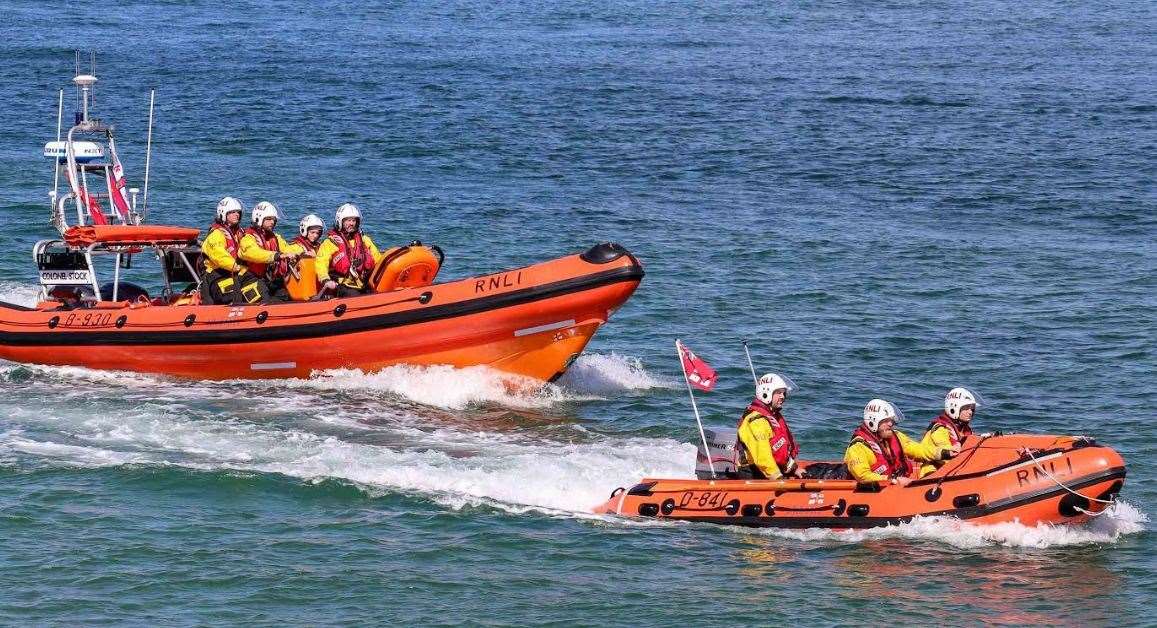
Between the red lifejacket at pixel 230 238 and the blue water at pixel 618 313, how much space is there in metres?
1.38

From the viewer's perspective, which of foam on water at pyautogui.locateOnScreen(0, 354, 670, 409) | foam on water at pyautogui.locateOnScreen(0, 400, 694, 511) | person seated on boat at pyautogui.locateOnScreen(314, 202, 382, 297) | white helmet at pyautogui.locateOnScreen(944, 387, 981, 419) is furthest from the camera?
person seated on boat at pyautogui.locateOnScreen(314, 202, 382, 297)

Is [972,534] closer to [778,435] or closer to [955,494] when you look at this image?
[955,494]

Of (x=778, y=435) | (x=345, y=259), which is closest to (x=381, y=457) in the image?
(x=345, y=259)

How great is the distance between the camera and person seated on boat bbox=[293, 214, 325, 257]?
16.6m

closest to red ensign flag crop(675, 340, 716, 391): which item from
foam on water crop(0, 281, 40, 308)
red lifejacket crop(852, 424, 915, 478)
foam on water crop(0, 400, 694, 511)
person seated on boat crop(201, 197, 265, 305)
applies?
foam on water crop(0, 400, 694, 511)

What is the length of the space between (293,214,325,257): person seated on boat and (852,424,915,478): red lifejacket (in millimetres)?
6593

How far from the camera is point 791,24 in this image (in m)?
45.8

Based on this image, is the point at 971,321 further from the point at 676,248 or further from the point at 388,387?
the point at 388,387

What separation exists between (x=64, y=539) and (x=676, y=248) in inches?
475

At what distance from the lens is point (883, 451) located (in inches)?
488

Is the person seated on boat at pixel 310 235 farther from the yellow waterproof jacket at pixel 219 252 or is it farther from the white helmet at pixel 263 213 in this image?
the yellow waterproof jacket at pixel 219 252

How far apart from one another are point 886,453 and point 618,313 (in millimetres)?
7683

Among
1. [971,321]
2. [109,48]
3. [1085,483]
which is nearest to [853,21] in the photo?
[109,48]

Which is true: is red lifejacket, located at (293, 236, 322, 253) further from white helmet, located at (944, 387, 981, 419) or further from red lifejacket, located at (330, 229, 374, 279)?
white helmet, located at (944, 387, 981, 419)
